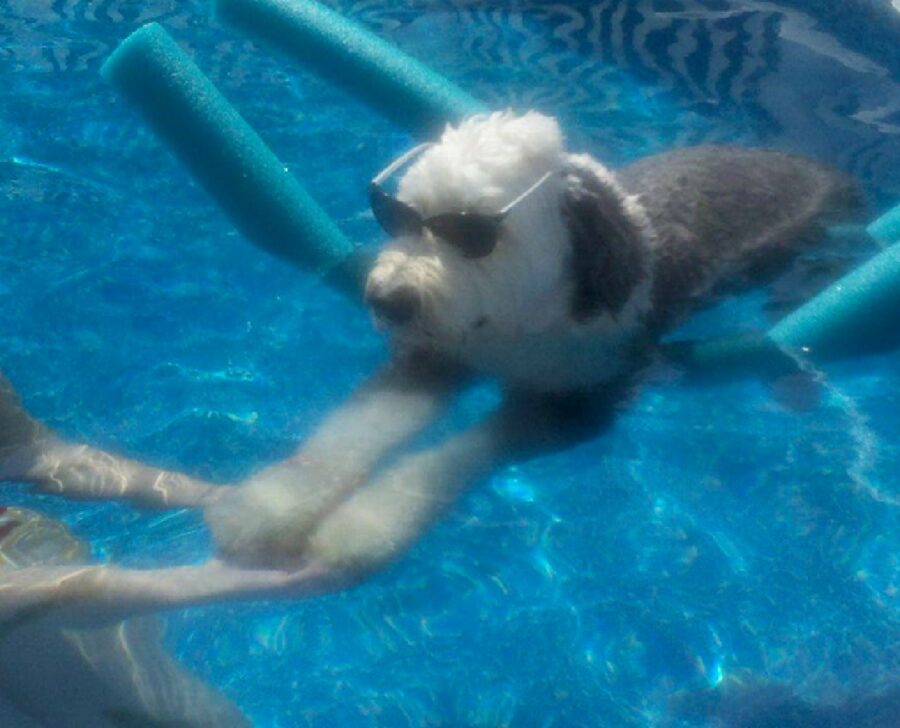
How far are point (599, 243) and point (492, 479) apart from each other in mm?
975

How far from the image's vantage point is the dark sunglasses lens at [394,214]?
339 cm

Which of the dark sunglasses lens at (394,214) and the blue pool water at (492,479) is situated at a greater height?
the dark sunglasses lens at (394,214)

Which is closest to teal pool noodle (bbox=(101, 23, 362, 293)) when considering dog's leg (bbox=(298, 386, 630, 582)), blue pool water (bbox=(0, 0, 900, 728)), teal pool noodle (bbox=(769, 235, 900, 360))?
blue pool water (bbox=(0, 0, 900, 728))

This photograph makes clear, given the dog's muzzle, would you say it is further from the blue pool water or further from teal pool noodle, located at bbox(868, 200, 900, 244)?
teal pool noodle, located at bbox(868, 200, 900, 244)

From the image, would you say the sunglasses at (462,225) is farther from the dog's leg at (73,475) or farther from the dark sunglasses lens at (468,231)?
the dog's leg at (73,475)

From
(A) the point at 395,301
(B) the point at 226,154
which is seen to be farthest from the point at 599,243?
(B) the point at 226,154

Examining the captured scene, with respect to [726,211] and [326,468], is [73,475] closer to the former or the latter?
[326,468]

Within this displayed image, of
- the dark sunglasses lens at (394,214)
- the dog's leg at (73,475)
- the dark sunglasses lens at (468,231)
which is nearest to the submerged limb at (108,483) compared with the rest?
the dog's leg at (73,475)

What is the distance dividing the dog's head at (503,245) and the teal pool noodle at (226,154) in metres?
1.00

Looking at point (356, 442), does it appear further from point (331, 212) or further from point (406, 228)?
point (331, 212)

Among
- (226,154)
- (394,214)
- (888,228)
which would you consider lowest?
(888,228)

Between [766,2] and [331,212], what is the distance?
11.9 feet

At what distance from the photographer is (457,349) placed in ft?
11.8

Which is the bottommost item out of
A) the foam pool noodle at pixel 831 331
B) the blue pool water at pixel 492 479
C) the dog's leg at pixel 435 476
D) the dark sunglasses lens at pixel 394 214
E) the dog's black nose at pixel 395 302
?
the blue pool water at pixel 492 479
